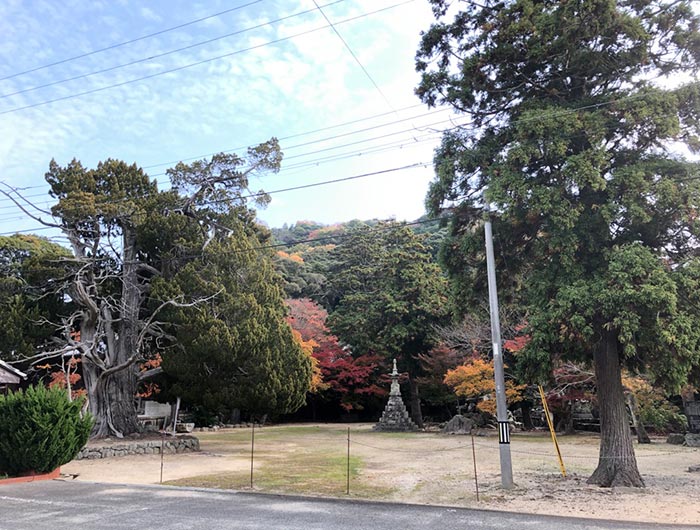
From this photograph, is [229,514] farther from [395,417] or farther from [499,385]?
[395,417]

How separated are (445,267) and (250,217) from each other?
44.7 ft

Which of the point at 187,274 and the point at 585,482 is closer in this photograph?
the point at 585,482

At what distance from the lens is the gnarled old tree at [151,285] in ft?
55.1

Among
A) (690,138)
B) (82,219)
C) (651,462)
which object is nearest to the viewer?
(690,138)

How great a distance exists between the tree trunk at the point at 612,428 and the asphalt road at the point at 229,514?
321 cm

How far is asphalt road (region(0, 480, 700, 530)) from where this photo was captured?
6250 millimetres

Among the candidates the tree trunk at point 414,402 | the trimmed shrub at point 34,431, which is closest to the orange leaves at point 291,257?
the tree trunk at point 414,402

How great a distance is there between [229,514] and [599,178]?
8132mm

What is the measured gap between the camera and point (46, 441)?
992 centimetres

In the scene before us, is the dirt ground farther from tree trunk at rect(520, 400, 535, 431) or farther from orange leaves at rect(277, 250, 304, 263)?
orange leaves at rect(277, 250, 304, 263)

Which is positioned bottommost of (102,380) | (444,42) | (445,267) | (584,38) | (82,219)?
(102,380)

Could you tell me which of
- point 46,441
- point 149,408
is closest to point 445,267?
point 46,441

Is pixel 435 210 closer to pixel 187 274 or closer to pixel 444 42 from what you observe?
pixel 444 42

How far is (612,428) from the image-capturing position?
9656mm
